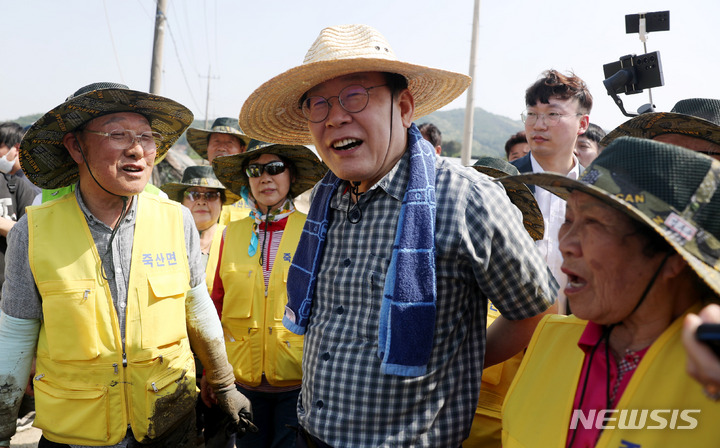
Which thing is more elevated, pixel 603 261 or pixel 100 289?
pixel 603 261

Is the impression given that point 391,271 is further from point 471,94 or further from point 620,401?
point 471,94

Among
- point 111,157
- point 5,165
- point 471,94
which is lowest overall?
point 5,165

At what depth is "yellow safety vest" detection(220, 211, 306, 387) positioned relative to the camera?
3193mm

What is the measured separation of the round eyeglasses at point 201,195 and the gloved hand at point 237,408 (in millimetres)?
2425

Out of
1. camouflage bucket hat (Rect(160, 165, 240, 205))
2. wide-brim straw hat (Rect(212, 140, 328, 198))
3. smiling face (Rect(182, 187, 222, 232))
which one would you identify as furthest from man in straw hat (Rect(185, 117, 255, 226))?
wide-brim straw hat (Rect(212, 140, 328, 198))

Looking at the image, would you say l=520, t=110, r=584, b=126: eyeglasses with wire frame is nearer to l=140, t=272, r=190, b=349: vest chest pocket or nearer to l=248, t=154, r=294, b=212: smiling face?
l=248, t=154, r=294, b=212: smiling face

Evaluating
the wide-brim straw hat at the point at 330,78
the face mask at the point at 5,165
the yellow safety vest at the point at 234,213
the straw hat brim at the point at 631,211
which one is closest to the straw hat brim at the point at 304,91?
the wide-brim straw hat at the point at 330,78

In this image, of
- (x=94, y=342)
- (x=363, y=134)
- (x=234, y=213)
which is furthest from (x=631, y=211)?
(x=234, y=213)

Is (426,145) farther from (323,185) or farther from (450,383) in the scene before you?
(450,383)

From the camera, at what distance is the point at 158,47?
9.75 metres

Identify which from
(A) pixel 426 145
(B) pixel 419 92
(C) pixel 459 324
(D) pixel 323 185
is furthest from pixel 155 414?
(B) pixel 419 92

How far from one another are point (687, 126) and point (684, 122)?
0.03m

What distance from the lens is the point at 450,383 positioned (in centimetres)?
180

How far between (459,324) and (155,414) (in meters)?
1.46
